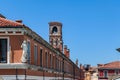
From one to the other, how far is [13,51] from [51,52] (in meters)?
18.0

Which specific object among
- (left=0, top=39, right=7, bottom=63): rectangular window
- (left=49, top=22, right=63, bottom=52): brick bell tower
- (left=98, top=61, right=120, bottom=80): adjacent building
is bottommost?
(left=98, top=61, right=120, bottom=80): adjacent building

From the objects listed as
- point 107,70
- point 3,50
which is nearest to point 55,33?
point 107,70

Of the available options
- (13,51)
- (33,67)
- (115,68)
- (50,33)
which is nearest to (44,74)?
(33,67)

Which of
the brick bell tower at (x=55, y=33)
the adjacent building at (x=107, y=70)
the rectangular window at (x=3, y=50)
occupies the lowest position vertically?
the adjacent building at (x=107, y=70)

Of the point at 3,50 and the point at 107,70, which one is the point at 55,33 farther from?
the point at 3,50

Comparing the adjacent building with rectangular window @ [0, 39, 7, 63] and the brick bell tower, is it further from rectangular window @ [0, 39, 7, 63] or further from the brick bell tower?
rectangular window @ [0, 39, 7, 63]

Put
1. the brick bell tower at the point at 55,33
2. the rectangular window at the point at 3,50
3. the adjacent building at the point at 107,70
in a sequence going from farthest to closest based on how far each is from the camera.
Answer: the brick bell tower at the point at 55,33 < the adjacent building at the point at 107,70 < the rectangular window at the point at 3,50

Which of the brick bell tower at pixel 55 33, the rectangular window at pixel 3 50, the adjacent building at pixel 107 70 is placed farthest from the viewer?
the brick bell tower at pixel 55 33

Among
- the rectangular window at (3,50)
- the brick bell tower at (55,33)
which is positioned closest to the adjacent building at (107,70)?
the brick bell tower at (55,33)

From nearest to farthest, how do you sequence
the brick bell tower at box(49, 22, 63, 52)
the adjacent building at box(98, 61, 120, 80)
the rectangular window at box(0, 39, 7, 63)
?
the rectangular window at box(0, 39, 7, 63) < the adjacent building at box(98, 61, 120, 80) < the brick bell tower at box(49, 22, 63, 52)

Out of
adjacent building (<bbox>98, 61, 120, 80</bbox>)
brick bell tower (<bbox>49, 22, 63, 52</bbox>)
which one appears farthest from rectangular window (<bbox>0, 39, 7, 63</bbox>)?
brick bell tower (<bbox>49, 22, 63, 52</bbox>)

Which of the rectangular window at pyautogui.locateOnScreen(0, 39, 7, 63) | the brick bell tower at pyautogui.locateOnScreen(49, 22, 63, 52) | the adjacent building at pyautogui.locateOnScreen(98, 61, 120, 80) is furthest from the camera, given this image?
the brick bell tower at pyautogui.locateOnScreen(49, 22, 63, 52)

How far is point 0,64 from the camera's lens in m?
30.0

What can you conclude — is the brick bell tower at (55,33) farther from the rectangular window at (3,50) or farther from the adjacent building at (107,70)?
the rectangular window at (3,50)
